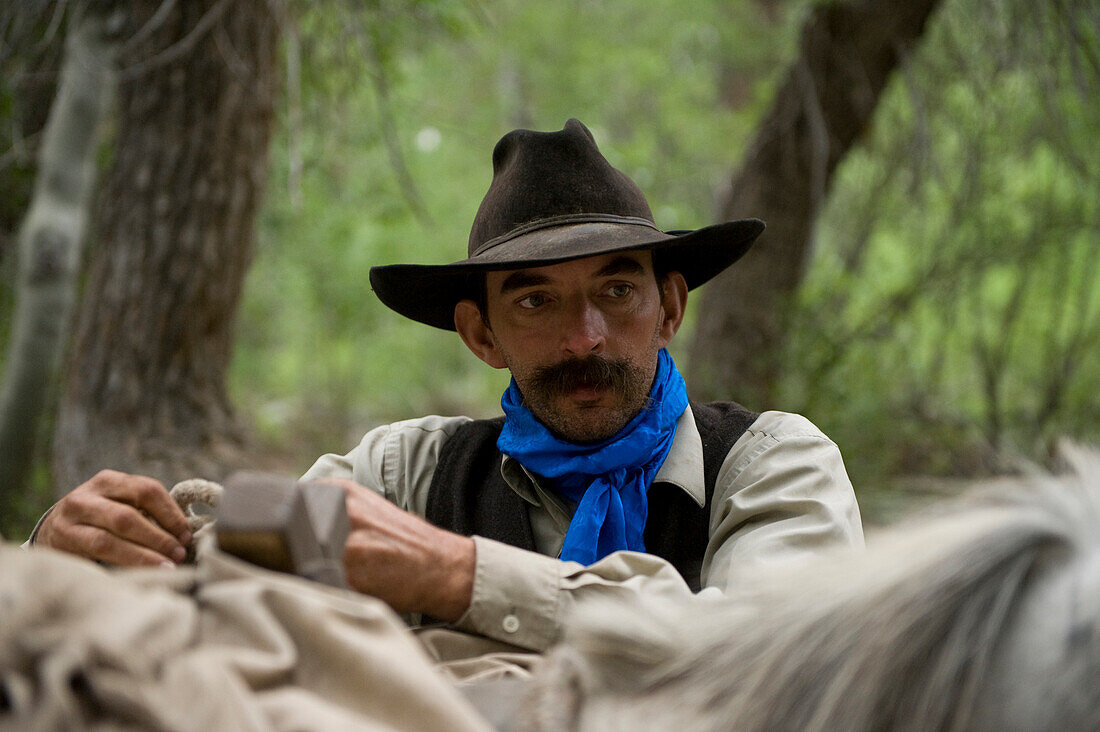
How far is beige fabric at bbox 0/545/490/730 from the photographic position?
2.59ft

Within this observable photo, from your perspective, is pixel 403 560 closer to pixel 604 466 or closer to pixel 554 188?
pixel 604 466

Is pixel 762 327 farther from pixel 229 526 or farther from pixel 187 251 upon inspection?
pixel 229 526

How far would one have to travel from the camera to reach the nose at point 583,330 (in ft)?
6.53

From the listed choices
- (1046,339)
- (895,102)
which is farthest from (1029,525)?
(1046,339)

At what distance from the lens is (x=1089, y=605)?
0.91m

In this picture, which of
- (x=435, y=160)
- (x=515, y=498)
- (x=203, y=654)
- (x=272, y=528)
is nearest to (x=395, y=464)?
(x=515, y=498)

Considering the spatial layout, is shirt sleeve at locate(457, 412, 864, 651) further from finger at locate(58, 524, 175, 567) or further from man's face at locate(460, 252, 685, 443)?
finger at locate(58, 524, 175, 567)

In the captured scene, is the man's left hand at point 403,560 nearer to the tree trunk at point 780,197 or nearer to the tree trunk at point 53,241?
the tree trunk at point 53,241

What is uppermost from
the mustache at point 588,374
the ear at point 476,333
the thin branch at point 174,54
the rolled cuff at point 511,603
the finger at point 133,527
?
the thin branch at point 174,54

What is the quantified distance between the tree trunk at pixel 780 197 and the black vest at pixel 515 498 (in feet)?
10.1

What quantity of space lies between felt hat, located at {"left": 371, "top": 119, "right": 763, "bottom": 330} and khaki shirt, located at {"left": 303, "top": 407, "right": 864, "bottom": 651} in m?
0.42

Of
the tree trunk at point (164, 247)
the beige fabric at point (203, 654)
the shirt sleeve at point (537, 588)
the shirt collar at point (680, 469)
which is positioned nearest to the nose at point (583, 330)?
Answer: the shirt collar at point (680, 469)

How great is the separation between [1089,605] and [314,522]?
2.80 feet

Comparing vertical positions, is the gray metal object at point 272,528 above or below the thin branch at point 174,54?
below
